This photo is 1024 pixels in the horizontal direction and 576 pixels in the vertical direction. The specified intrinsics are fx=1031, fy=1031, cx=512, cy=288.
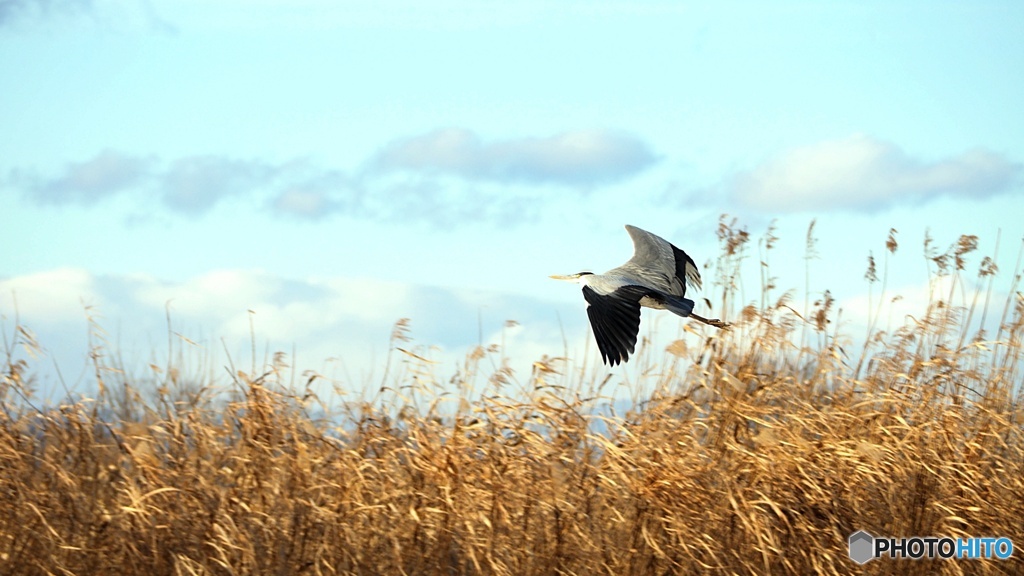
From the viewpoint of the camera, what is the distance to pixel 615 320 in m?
4.87

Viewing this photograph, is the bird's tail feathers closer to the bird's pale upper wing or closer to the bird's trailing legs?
the bird's trailing legs

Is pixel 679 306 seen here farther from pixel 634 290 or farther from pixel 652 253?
pixel 652 253

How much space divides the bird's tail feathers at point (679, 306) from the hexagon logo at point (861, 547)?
4.34 feet

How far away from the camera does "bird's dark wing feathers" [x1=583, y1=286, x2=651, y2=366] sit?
4.68 metres

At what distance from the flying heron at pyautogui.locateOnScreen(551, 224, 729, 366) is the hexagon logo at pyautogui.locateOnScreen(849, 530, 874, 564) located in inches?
48.0

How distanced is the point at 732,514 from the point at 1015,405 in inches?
86.9

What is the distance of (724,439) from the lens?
473 centimetres

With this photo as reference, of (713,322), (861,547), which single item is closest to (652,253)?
(713,322)

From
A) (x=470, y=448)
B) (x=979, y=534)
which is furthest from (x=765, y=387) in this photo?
(x=470, y=448)

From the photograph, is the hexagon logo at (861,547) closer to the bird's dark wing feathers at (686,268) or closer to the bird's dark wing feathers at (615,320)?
the bird's dark wing feathers at (615,320)

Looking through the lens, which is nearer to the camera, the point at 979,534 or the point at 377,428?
the point at 979,534

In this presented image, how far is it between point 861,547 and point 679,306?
1.46m

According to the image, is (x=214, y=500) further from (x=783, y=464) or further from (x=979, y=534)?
(x=979, y=534)

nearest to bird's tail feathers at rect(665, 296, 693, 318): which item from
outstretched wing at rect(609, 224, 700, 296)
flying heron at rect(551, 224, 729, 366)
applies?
flying heron at rect(551, 224, 729, 366)
